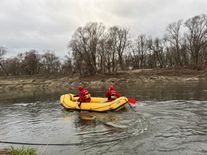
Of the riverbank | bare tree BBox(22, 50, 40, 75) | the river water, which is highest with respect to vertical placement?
bare tree BBox(22, 50, 40, 75)

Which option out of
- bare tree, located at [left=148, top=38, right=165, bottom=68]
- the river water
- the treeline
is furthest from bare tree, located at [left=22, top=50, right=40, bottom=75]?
the river water

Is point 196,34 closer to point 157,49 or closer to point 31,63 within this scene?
point 157,49

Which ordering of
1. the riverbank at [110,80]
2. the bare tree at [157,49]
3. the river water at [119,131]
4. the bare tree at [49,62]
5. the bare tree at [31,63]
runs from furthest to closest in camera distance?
the bare tree at [49,62]
the bare tree at [31,63]
the bare tree at [157,49]
the riverbank at [110,80]
the river water at [119,131]

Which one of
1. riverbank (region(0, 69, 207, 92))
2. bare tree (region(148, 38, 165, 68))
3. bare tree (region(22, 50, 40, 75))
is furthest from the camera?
bare tree (region(22, 50, 40, 75))

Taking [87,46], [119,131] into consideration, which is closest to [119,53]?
[87,46]

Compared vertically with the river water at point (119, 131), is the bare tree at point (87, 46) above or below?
above

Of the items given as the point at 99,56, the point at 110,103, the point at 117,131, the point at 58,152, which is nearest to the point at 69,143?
the point at 58,152

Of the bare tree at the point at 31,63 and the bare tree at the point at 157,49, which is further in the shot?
the bare tree at the point at 31,63

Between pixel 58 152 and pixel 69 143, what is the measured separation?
89 cm

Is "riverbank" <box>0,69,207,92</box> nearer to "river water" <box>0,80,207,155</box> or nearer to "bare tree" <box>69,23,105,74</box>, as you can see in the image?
"bare tree" <box>69,23,105,74</box>

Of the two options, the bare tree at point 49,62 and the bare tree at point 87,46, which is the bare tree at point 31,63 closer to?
the bare tree at point 49,62

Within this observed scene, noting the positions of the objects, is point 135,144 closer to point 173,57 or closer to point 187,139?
point 187,139

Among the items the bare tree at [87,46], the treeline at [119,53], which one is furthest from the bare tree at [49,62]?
the bare tree at [87,46]

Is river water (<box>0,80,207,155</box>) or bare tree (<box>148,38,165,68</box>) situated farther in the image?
bare tree (<box>148,38,165,68</box>)
